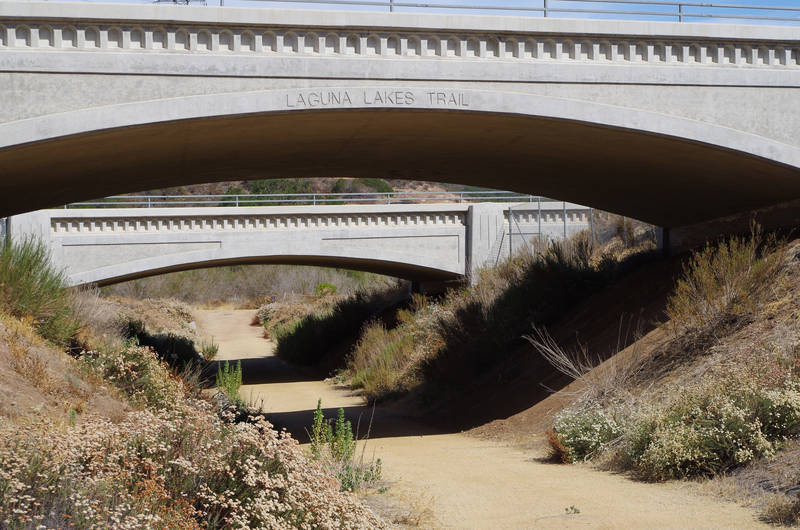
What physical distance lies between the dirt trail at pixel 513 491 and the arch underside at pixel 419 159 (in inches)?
196

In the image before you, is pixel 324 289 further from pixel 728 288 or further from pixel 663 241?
pixel 728 288

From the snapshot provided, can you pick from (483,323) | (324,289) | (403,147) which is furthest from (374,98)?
(324,289)

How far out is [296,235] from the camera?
28.4 m

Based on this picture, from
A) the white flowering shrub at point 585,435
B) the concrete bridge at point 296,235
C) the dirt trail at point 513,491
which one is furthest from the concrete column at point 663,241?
the white flowering shrub at point 585,435

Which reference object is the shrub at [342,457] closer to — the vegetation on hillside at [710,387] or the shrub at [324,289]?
the vegetation on hillside at [710,387]

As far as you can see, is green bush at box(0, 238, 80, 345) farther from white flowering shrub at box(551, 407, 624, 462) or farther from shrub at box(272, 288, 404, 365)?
shrub at box(272, 288, 404, 365)

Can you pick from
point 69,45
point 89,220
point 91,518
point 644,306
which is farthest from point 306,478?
point 89,220

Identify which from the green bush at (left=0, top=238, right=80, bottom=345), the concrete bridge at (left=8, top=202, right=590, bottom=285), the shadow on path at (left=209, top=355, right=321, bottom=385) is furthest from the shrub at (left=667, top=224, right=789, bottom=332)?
the shadow on path at (left=209, top=355, right=321, bottom=385)

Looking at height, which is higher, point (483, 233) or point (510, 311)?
point (483, 233)

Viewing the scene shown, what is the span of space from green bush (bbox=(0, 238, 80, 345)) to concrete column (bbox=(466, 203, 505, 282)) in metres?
17.4

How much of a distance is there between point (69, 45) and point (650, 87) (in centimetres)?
827

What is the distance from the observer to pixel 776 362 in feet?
34.2

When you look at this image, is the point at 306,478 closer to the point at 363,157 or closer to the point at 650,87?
the point at 650,87

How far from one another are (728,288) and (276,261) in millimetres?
21197
